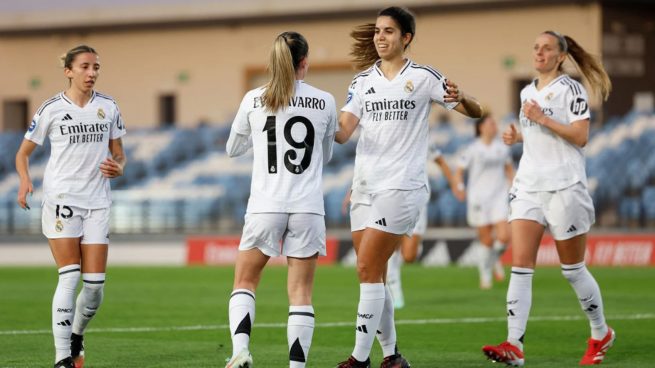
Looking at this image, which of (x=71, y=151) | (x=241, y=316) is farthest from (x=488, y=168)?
(x=241, y=316)

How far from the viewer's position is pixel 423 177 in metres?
9.27

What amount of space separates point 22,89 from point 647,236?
24.9 m

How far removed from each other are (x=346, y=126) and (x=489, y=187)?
1064cm

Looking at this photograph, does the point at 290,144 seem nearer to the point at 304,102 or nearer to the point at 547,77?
the point at 304,102

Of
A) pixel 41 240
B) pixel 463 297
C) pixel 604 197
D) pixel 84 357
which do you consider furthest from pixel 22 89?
pixel 84 357

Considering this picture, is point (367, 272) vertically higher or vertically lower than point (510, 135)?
lower

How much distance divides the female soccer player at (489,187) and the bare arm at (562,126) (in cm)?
911

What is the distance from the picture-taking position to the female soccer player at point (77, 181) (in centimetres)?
992

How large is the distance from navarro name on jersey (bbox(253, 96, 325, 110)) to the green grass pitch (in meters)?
2.61

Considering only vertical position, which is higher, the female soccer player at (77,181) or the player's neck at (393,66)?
the player's neck at (393,66)

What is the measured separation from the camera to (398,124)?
9164mm

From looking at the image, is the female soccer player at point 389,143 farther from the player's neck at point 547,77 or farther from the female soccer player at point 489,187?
the female soccer player at point 489,187

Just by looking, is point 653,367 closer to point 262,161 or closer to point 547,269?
point 262,161

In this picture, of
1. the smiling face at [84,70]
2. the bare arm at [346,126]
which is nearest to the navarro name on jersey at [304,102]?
the bare arm at [346,126]
